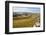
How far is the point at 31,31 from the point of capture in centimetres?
164

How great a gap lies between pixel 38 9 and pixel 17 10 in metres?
0.37

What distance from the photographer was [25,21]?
162 centimetres

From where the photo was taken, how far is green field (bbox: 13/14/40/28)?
159 centimetres

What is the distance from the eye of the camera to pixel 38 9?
5.47 feet

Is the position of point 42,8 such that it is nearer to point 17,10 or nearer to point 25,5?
point 25,5

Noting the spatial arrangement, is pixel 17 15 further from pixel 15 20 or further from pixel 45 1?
pixel 45 1

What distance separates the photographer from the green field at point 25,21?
159 centimetres

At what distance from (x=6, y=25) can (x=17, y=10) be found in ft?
1.01
